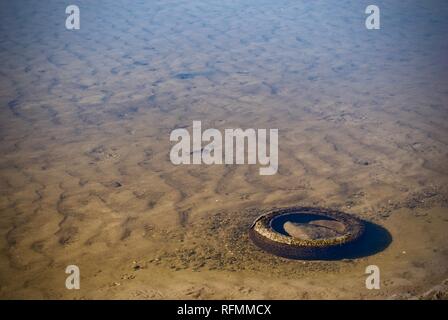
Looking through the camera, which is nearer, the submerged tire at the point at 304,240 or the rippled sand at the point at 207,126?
the rippled sand at the point at 207,126

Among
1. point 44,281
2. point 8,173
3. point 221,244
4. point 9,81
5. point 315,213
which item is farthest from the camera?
point 9,81

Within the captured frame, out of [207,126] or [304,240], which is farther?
[207,126]

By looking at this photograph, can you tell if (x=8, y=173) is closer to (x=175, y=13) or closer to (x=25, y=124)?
(x=25, y=124)

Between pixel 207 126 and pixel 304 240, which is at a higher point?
pixel 207 126
